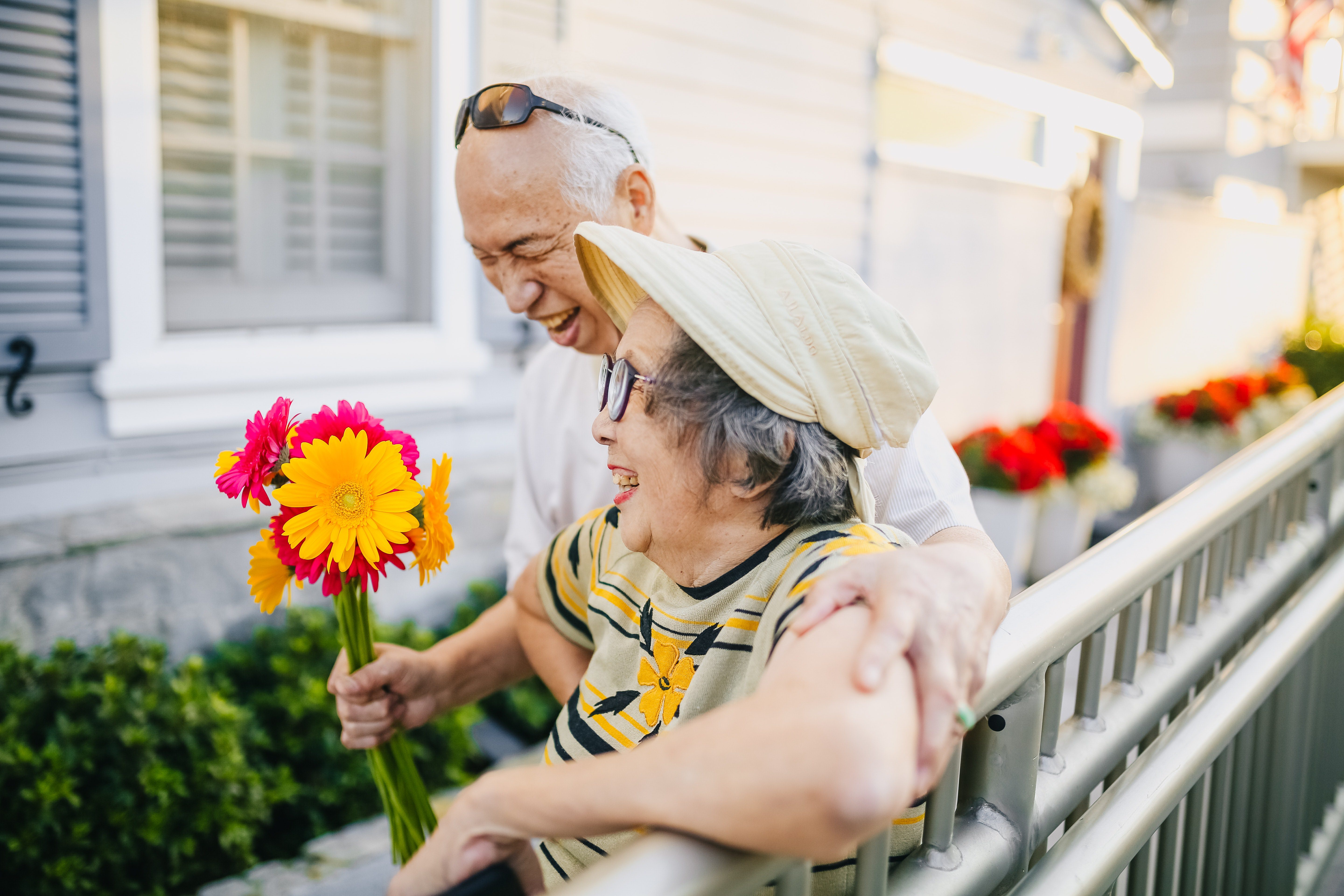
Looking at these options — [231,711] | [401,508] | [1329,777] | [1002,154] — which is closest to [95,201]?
[231,711]

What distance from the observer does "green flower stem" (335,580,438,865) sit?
1429 mm

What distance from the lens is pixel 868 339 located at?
1050 mm

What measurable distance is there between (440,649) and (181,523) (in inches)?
74.7

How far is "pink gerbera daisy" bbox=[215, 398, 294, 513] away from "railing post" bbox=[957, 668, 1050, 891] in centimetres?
92

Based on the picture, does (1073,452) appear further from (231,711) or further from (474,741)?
(231,711)

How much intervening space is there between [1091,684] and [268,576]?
110 centimetres

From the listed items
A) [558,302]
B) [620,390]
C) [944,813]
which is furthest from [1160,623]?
[558,302]

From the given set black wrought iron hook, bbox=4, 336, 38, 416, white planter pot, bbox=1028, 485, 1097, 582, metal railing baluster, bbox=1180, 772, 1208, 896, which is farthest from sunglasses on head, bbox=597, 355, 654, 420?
white planter pot, bbox=1028, 485, 1097, 582

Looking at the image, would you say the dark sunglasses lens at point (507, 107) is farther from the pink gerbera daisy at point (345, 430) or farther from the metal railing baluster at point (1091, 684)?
the metal railing baluster at point (1091, 684)

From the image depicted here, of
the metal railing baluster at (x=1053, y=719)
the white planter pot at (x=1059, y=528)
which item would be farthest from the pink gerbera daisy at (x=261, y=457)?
the white planter pot at (x=1059, y=528)

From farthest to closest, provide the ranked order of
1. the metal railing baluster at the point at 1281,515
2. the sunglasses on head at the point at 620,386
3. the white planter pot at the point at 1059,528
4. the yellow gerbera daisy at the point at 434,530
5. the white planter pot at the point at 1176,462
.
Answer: the white planter pot at the point at 1176,462
the white planter pot at the point at 1059,528
the metal railing baluster at the point at 1281,515
the yellow gerbera daisy at the point at 434,530
the sunglasses on head at the point at 620,386

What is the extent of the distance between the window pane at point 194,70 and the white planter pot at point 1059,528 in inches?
189

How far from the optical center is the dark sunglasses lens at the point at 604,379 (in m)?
1.21

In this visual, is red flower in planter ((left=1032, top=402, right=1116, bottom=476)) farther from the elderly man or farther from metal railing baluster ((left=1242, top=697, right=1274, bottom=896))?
the elderly man
